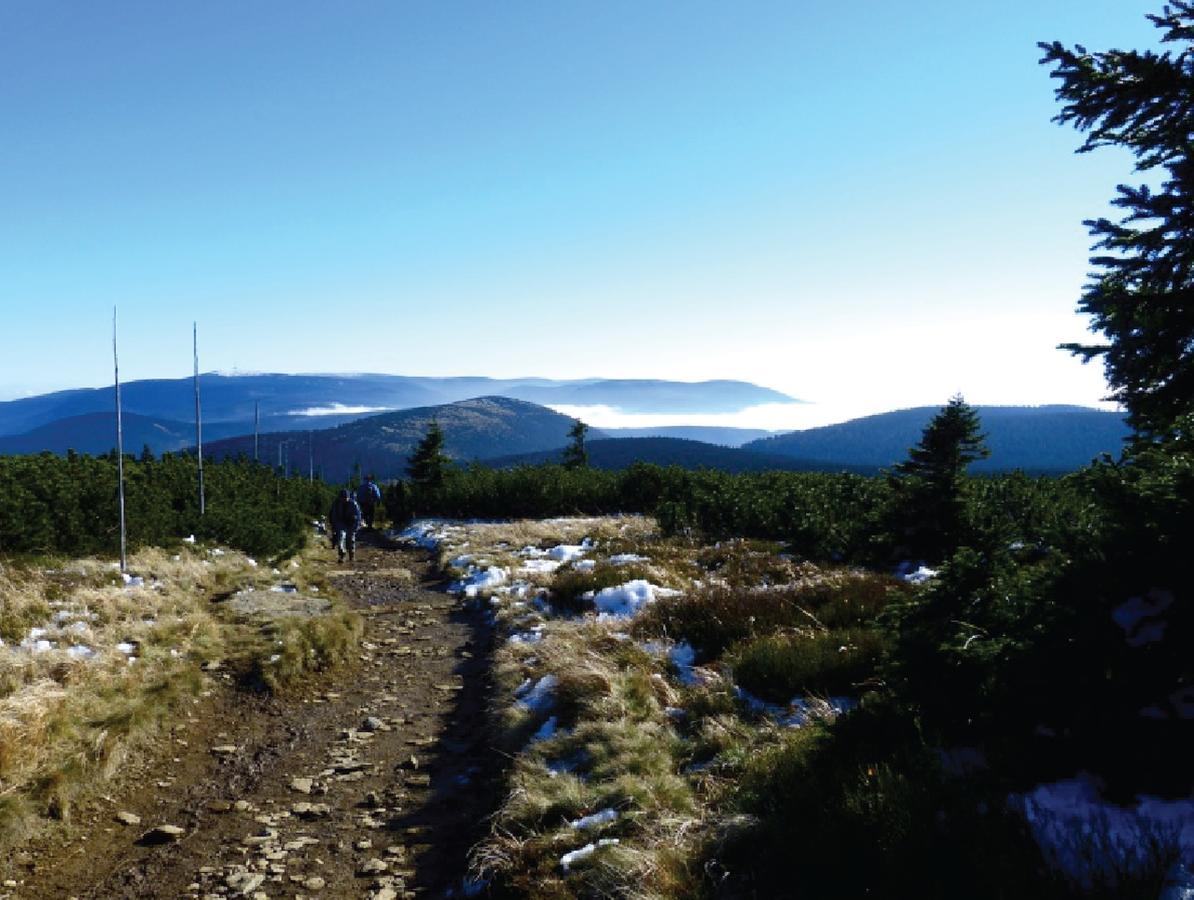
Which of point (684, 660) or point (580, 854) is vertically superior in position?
point (580, 854)

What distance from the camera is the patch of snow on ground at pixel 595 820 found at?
5219mm

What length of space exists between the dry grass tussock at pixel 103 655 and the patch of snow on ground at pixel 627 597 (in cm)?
424

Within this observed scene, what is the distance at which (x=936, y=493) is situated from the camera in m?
15.1

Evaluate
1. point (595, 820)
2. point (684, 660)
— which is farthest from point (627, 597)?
point (595, 820)

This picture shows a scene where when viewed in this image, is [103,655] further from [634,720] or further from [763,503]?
[763,503]

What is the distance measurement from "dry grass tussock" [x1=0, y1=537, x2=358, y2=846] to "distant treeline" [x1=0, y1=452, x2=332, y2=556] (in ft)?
4.60

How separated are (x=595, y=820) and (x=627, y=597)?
22.5ft

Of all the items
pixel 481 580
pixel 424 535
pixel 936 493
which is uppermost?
pixel 936 493

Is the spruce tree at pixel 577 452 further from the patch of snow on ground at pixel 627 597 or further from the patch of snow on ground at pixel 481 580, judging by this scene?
the patch of snow on ground at pixel 627 597

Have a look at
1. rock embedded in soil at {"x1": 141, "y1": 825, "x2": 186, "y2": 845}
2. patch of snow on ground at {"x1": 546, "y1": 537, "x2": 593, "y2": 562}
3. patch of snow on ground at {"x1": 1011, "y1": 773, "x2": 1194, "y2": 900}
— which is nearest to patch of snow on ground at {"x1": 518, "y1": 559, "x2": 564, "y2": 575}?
patch of snow on ground at {"x1": 546, "y1": 537, "x2": 593, "y2": 562}

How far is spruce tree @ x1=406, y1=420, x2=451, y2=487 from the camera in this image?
4569 centimetres

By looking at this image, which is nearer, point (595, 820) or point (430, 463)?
point (595, 820)

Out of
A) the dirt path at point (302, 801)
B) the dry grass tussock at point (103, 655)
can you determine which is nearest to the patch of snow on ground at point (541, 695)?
the dirt path at point (302, 801)

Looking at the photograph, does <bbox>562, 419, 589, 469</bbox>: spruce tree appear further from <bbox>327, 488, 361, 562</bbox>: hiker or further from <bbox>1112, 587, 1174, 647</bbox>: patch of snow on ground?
<bbox>1112, 587, 1174, 647</bbox>: patch of snow on ground
